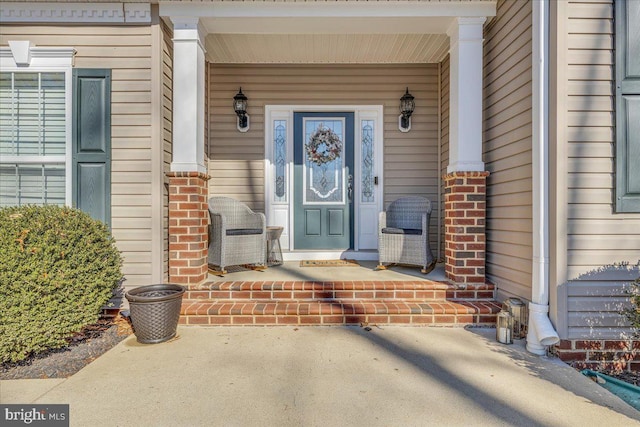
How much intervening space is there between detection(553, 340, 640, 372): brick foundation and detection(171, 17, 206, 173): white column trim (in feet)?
10.3

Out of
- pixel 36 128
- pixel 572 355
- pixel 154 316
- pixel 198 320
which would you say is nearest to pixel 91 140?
pixel 36 128

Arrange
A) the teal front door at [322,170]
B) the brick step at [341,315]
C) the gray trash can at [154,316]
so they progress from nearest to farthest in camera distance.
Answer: the gray trash can at [154,316], the brick step at [341,315], the teal front door at [322,170]

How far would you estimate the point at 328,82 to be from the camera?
4336 millimetres

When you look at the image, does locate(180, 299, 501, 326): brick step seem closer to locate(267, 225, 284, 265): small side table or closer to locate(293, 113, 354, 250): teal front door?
locate(267, 225, 284, 265): small side table

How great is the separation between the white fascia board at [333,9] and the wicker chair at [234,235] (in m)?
1.74

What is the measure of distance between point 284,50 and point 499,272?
10.5 ft

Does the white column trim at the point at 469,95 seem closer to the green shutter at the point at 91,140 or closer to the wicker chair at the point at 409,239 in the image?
the wicker chair at the point at 409,239

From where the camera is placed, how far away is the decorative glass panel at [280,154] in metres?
4.43

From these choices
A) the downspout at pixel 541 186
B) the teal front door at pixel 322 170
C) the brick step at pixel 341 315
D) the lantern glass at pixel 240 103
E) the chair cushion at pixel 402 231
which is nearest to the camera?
the downspout at pixel 541 186

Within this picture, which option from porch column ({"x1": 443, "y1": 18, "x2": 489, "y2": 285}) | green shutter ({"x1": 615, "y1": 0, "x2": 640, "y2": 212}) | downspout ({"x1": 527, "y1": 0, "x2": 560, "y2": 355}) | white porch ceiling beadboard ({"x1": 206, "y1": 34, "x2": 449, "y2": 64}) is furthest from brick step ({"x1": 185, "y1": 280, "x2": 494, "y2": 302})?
white porch ceiling beadboard ({"x1": 206, "y1": 34, "x2": 449, "y2": 64})

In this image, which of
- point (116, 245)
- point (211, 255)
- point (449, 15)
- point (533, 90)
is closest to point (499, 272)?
point (533, 90)

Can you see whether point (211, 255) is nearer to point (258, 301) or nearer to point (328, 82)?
point (258, 301)

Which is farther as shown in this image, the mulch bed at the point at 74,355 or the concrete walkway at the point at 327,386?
the mulch bed at the point at 74,355

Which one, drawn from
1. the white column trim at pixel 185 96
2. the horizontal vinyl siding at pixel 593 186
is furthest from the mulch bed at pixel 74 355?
the horizontal vinyl siding at pixel 593 186
